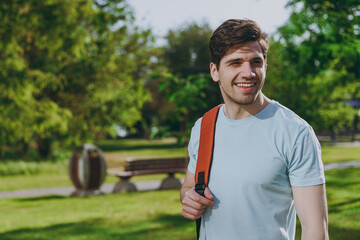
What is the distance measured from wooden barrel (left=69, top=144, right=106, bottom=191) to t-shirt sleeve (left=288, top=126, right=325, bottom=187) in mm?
10740

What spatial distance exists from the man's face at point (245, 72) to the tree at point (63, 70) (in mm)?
12426

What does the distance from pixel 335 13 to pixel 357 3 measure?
0.29 m

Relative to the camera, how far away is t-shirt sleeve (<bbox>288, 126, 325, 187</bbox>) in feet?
5.82

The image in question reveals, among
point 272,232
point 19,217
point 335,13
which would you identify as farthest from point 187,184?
point 19,217

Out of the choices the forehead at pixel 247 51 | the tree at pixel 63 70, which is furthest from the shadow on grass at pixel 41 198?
the forehead at pixel 247 51

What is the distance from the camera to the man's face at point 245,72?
197 cm

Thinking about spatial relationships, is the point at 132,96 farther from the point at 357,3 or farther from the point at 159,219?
the point at 357,3

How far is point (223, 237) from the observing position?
197 centimetres

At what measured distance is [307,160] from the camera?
1.78 metres

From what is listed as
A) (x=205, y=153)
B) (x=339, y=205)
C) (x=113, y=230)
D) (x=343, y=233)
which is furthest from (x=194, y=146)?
(x=339, y=205)

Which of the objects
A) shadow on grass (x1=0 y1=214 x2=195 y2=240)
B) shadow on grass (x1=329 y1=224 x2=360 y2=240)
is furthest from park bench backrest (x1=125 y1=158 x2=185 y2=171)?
shadow on grass (x1=329 y1=224 x2=360 y2=240)

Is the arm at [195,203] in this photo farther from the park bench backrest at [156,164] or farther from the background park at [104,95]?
the park bench backrest at [156,164]

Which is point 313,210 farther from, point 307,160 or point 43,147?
point 43,147

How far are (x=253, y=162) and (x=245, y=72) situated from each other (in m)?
0.41
